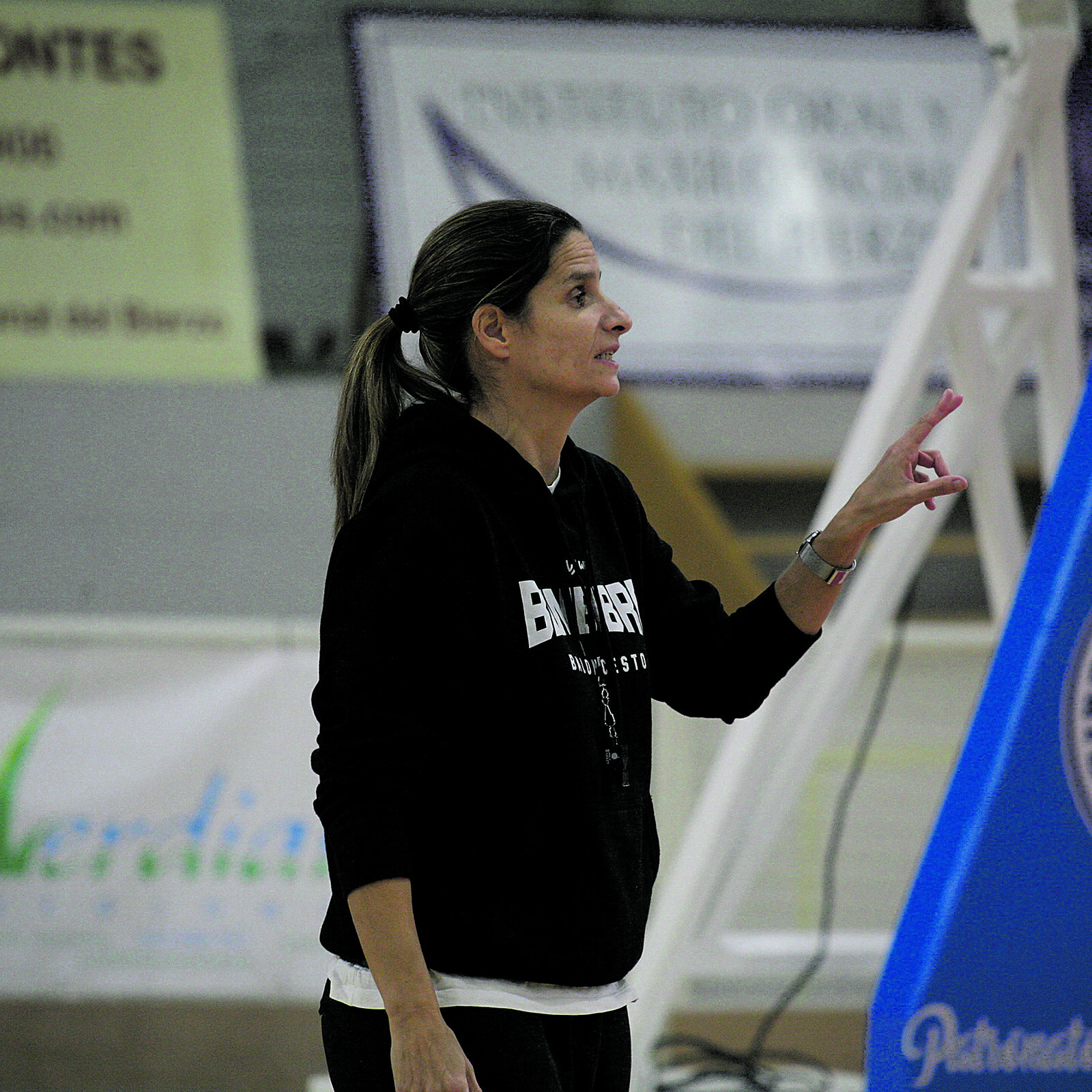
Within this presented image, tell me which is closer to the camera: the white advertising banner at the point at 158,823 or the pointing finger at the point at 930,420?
the pointing finger at the point at 930,420

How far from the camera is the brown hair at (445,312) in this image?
1.07m

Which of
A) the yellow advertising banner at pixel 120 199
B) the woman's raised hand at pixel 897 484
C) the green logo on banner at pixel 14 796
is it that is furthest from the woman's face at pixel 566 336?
the yellow advertising banner at pixel 120 199

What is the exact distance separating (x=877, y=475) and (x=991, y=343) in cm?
113

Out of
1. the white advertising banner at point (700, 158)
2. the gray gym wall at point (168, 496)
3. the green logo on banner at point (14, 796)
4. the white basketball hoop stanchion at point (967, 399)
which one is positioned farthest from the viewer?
the white advertising banner at point (700, 158)

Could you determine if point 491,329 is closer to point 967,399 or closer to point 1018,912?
point 1018,912

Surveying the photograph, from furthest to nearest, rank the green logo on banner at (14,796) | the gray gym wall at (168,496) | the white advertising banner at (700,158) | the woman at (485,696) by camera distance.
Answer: the white advertising banner at (700,158)
the gray gym wall at (168,496)
the green logo on banner at (14,796)
the woman at (485,696)

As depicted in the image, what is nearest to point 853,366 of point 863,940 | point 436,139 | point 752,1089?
point 436,139

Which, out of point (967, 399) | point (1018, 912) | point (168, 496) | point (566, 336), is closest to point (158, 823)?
point (168, 496)

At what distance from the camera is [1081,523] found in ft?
4.37

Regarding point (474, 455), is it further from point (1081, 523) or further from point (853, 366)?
point (853, 366)

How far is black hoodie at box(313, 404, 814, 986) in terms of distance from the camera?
0.97 metres

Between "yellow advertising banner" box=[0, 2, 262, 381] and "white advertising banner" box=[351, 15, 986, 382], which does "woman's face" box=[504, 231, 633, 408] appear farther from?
"yellow advertising banner" box=[0, 2, 262, 381]

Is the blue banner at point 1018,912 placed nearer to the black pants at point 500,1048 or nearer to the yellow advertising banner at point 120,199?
the black pants at point 500,1048

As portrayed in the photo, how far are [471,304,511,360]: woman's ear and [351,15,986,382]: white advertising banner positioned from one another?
10.7ft
